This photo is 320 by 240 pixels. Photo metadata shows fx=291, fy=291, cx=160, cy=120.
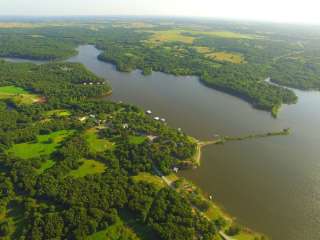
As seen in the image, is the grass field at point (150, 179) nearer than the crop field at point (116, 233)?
No

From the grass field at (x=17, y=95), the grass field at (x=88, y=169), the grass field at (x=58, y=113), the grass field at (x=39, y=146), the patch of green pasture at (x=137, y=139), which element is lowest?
the grass field at (x=88, y=169)

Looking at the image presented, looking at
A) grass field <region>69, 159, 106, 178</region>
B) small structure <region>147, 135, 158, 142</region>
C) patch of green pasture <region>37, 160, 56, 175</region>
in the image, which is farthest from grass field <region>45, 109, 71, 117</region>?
small structure <region>147, 135, 158, 142</region>

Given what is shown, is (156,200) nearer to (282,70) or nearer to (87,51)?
(282,70)

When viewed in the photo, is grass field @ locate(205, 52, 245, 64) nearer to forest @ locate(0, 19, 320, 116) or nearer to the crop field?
forest @ locate(0, 19, 320, 116)

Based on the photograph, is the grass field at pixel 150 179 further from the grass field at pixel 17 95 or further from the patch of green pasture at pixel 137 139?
the grass field at pixel 17 95

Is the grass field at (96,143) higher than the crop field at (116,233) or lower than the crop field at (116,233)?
higher

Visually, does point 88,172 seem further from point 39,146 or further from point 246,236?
point 246,236

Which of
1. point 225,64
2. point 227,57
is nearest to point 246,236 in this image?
point 225,64

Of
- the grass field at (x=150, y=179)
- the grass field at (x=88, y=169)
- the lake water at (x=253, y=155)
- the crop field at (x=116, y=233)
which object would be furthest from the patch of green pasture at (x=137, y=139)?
the crop field at (x=116, y=233)
